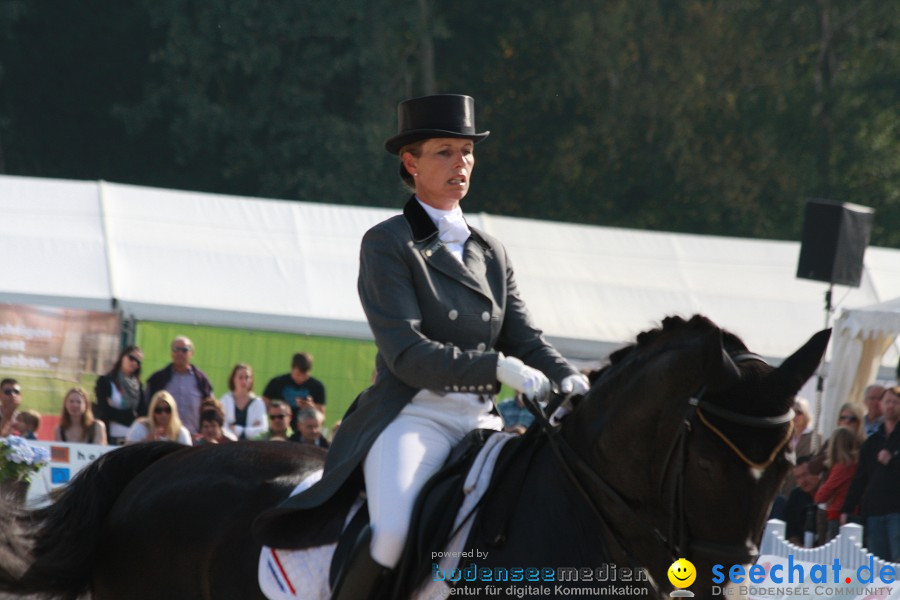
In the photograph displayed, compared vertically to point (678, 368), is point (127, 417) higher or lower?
lower

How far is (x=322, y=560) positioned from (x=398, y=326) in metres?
0.87

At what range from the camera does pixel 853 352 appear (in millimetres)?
15008

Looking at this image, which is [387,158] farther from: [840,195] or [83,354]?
[83,354]

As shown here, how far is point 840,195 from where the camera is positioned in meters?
33.5

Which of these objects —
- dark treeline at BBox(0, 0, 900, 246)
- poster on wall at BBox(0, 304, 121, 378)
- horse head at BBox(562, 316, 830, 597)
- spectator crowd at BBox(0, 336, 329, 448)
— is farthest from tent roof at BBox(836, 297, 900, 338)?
dark treeline at BBox(0, 0, 900, 246)

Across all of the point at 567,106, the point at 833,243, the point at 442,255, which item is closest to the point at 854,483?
the point at 833,243

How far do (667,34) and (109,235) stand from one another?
20.8 metres

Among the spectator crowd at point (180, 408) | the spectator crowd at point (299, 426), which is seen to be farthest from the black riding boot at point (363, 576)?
the spectator crowd at point (180, 408)

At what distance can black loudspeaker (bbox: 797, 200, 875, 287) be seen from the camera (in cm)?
1537

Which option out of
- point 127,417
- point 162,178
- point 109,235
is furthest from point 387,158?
point 127,417

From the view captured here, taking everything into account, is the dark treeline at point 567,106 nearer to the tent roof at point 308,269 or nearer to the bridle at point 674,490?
the tent roof at point 308,269

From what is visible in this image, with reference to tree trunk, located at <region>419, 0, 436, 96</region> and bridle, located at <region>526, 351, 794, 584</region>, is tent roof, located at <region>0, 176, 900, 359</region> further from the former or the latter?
tree trunk, located at <region>419, 0, 436, 96</region>

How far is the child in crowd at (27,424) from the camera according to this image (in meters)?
12.1

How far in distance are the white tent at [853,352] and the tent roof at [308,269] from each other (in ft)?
5.30
